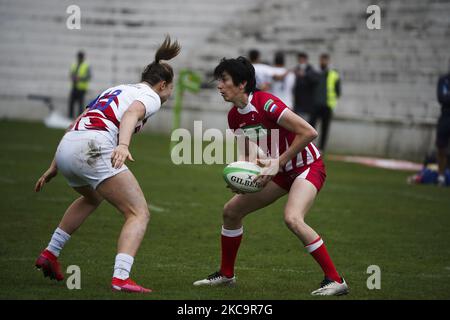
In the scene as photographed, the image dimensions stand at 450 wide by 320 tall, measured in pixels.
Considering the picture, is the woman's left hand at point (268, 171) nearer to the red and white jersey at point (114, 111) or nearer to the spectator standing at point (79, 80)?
the red and white jersey at point (114, 111)

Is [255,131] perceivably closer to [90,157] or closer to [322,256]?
[322,256]

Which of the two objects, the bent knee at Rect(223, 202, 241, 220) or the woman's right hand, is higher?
the woman's right hand

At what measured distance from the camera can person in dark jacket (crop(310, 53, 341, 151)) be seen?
877 inches

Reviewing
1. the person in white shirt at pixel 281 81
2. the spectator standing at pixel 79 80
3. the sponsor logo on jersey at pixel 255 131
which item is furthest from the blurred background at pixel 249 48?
the sponsor logo on jersey at pixel 255 131

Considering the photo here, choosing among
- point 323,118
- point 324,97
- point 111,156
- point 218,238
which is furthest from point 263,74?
point 111,156

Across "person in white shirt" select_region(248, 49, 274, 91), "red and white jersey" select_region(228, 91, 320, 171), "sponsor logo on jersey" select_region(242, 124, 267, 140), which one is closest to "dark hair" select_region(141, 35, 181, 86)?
"red and white jersey" select_region(228, 91, 320, 171)

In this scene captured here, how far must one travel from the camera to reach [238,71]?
7.77 meters

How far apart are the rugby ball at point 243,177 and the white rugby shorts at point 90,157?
92 cm

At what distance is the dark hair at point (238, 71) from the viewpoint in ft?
25.5

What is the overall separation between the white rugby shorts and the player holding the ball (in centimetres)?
113

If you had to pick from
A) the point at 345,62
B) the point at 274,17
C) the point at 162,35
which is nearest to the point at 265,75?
the point at 345,62

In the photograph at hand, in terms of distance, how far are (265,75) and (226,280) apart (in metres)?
12.4

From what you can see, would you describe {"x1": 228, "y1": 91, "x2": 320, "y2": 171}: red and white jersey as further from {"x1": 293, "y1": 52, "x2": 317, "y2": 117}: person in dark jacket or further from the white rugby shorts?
{"x1": 293, "y1": 52, "x2": 317, "y2": 117}: person in dark jacket

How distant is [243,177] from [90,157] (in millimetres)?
1277
